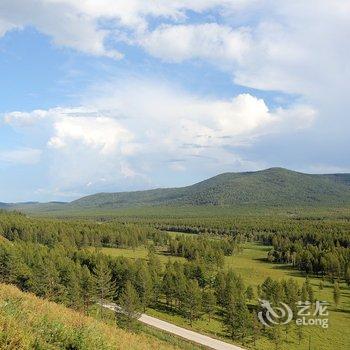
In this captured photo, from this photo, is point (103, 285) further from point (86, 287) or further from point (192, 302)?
point (192, 302)

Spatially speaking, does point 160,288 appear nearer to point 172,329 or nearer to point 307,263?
Answer: point 172,329

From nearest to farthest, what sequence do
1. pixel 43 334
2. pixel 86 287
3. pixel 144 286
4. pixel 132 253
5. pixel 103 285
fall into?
pixel 43 334 → pixel 86 287 → pixel 103 285 → pixel 144 286 → pixel 132 253

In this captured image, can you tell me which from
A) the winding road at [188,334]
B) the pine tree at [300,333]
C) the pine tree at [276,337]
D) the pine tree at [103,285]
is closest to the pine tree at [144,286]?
the pine tree at [103,285]

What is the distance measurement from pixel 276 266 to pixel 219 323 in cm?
8585

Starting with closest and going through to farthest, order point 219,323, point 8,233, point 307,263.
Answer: point 219,323 → point 307,263 → point 8,233

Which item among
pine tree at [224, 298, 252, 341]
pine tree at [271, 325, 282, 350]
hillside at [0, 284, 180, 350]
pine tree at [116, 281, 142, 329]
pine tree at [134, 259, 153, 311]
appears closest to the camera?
hillside at [0, 284, 180, 350]

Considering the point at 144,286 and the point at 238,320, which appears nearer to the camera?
the point at 238,320

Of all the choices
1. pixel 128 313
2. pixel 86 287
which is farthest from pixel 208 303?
pixel 128 313

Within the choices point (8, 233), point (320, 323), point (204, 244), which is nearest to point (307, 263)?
point (204, 244)

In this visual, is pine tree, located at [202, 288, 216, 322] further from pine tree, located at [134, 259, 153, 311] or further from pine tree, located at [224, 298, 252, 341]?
pine tree, located at [134, 259, 153, 311]

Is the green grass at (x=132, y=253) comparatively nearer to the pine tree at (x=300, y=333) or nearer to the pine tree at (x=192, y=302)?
the pine tree at (x=192, y=302)

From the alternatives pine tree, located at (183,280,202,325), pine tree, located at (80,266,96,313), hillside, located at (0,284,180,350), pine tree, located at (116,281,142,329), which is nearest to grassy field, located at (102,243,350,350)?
pine tree, located at (183,280,202,325)

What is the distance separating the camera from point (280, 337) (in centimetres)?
8106

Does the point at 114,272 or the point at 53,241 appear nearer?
the point at 114,272
